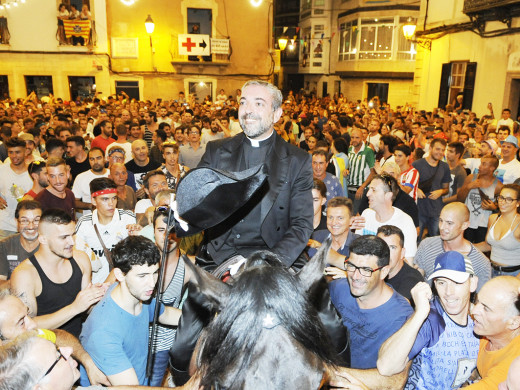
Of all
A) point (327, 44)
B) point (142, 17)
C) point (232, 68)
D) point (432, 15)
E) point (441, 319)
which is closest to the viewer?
point (441, 319)

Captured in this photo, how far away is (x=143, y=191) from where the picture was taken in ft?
23.6

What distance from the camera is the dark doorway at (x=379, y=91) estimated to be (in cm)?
3045

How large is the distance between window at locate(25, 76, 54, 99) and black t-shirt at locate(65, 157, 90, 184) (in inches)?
761

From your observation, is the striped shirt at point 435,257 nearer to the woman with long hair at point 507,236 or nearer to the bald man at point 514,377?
the woman with long hair at point 507,236

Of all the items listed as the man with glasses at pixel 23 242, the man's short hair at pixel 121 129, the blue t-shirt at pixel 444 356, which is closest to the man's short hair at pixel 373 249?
Answer: the blue t-shirt at pixel 444 356

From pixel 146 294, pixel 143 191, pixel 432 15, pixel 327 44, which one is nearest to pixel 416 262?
pixel 146 294

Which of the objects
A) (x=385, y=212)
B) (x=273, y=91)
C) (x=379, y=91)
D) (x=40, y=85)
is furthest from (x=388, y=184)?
(x=379, y=91)

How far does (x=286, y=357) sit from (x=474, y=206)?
6.46m

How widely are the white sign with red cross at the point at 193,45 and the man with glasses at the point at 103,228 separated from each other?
20535mm

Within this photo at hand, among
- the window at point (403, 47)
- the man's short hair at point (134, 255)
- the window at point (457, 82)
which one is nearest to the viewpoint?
the man's short hair at point (134, 255)

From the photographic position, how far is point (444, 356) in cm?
332

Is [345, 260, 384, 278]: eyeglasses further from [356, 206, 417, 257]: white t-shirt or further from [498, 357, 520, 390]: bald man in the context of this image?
[356, 206, 417, 257]: white t-shirt

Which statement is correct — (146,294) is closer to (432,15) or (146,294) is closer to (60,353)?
(60,353)

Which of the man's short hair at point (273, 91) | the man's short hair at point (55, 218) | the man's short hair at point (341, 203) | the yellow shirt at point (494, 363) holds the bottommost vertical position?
the yellow shirt at point (494, 363)
